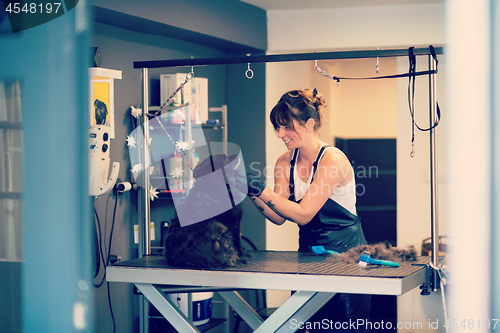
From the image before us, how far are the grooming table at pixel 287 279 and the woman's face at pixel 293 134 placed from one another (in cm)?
51

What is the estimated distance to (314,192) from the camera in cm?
185

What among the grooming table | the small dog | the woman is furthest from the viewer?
the woman

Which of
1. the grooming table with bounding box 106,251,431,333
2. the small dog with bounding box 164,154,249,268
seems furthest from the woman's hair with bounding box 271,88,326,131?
the grooming table with bounding box 106,251,431,333

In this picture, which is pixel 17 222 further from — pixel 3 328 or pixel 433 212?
pixel 433 212

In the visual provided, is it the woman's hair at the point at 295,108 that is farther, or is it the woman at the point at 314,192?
the woman's hair at the point at 295,108

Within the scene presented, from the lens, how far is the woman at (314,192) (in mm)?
1786

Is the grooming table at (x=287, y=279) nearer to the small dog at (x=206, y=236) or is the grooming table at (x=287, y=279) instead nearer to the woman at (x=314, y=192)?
the small dog at (x=206, y=236)

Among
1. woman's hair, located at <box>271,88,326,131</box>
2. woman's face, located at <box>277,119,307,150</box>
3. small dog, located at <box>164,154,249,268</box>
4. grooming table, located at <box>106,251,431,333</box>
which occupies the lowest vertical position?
grooming table, located at <box>106,251,431,333</box>

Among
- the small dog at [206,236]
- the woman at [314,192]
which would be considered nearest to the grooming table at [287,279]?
the small dog at [206,236]

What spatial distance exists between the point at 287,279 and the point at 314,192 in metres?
0.48

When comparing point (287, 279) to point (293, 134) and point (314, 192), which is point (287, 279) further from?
point (293, 134)

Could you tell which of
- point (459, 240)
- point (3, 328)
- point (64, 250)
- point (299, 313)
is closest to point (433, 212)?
point (299, 313)

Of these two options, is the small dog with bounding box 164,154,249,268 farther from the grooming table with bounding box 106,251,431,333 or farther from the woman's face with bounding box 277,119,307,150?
the woman's face with bounding box 277,119,307,150

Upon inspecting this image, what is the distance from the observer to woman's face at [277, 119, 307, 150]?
2.02 m
